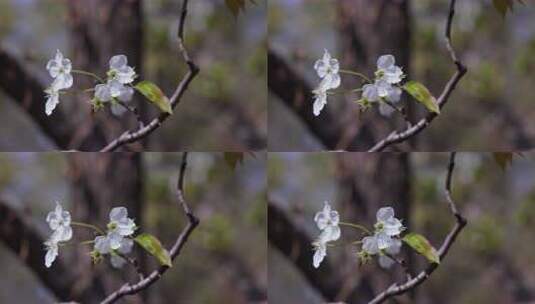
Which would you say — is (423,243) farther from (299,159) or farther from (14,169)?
(14,169)

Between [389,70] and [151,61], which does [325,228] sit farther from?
[151,61]

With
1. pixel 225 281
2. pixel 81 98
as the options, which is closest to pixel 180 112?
pixel 81 98

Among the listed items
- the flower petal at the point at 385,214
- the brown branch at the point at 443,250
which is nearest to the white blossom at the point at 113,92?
the flower petal at the point at 385,214

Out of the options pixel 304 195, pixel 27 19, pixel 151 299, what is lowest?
pixel 151 299

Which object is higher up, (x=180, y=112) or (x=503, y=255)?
(x=180, y=112)

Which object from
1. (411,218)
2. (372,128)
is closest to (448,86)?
(372,128)

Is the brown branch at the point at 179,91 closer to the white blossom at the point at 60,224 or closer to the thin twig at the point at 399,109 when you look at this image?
the white blossom at the point at 60,224
